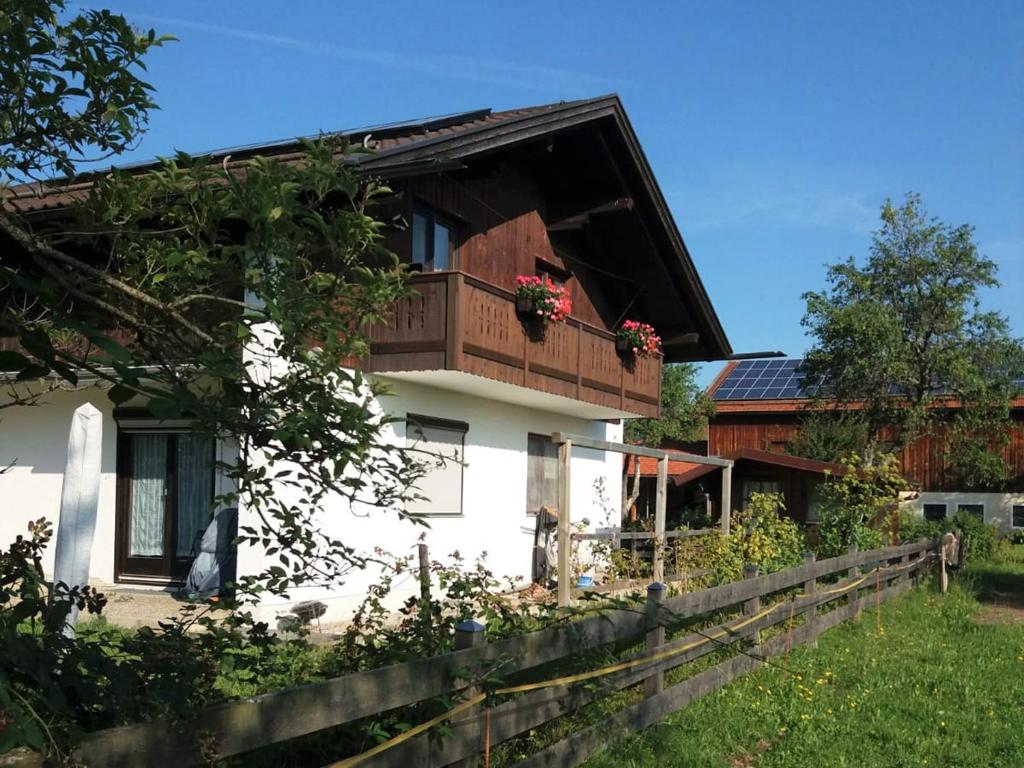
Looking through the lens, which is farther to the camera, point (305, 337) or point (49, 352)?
point (305, 337)

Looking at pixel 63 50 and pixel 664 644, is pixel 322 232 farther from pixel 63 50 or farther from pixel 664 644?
pixel 664 644

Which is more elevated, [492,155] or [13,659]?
[492,155]

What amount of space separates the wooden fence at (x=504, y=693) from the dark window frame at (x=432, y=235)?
20.7ft

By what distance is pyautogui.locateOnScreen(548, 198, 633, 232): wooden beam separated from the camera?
1652cm

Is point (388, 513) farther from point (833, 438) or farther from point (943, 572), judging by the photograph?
point (833, 438)

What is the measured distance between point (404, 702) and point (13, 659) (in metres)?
1.84

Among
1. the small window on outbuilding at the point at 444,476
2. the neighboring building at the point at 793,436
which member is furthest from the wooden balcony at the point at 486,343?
the neighboring building at the point at 793,436

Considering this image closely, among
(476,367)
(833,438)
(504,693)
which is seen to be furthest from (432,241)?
(833,438)

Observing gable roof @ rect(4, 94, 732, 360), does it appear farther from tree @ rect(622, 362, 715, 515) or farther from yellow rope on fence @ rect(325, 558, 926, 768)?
tree @ rect(622, 362, 715, 515)

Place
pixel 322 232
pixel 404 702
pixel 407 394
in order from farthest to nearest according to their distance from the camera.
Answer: pixel 407 394, pixel 404 702, pixel 322 232

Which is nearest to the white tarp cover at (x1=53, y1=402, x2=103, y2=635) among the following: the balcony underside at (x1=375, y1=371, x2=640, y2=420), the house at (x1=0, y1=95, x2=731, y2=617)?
the house at (x1=0, y1=95, x2=731, y2=617)

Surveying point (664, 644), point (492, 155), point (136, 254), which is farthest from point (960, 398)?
point (136, 254)

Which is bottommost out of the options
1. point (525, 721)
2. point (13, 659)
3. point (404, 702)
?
point (525, 721)

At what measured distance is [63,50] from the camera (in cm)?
275
